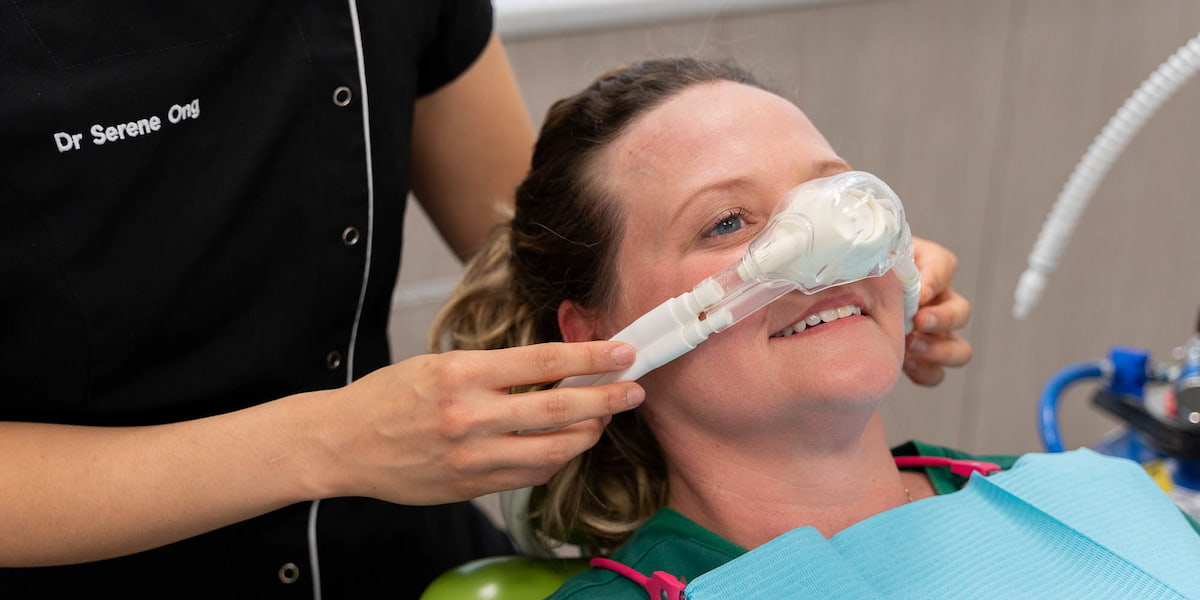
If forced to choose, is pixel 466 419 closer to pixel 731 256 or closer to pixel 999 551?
pixel 731 256

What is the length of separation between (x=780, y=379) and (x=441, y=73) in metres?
0.70

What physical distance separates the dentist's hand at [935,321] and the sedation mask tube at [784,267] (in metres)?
0.34

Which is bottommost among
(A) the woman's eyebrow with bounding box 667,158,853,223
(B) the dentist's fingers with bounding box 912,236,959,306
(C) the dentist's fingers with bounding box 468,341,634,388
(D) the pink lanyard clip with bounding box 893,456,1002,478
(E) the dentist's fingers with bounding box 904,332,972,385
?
(D) the pink lanyard clip with bounding box 893,456,1002,478

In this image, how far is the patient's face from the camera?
46.4 inches

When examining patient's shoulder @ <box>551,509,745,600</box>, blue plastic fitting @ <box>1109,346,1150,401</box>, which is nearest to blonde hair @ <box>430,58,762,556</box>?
patient's shoulder @ <box>551,509,745,600</box>

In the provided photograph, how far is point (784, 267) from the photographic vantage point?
1.10m

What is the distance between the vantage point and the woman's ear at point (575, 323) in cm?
138

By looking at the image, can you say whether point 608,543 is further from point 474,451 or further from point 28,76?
point 28,76

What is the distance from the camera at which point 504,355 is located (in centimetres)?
98

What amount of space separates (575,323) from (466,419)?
451 mm

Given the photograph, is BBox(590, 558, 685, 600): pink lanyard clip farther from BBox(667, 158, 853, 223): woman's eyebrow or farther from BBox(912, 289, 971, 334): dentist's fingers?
BBox(912, 289, 971, 334): dentist's fingers

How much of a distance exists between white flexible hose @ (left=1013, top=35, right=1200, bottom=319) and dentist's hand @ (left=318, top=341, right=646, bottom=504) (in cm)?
101

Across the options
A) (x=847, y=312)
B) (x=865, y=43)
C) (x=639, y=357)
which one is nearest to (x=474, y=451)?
(x=639, y=357)

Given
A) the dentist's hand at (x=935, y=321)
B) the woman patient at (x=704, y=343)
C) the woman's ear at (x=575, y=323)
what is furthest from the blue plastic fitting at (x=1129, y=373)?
the woman's ear at (x=575, y=323)
